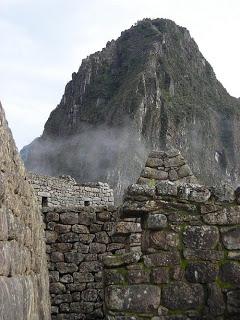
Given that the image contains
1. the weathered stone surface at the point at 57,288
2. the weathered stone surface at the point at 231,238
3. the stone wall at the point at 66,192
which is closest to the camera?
the weathered stone surface at the point at 231,238

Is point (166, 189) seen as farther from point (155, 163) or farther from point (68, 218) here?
point (68, 218)

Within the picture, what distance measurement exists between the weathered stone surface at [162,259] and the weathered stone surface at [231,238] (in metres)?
0.52

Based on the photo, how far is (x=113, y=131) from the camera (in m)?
107

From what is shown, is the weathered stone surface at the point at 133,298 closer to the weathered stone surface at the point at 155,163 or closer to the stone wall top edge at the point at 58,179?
the weathered stone surface at the point at 155,163

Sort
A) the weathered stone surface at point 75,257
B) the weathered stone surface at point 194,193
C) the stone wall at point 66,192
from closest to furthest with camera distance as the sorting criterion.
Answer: the weathered stone surface at point 194,193
the weathered stone surface at point 75,257
the stone wall at point 66,192

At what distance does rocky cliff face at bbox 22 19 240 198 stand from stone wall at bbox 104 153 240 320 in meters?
84.9

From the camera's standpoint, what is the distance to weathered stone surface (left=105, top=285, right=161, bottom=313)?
560 centimetres

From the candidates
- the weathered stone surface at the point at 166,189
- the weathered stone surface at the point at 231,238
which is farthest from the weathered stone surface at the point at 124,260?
the weathered stone surface at the point at 231,238

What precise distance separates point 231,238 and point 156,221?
789mm

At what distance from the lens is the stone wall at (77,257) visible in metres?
9.44

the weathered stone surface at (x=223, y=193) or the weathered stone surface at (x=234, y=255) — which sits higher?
the weathered stone surface at (x=223, y=193)

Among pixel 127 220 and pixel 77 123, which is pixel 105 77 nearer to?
pixel 77 123

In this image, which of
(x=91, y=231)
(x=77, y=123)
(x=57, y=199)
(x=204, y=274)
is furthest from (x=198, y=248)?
(x=77, y=123)

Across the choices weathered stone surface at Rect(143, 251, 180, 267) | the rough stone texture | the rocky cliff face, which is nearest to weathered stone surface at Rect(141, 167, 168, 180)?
weathered stone surface at Rect(143, 251, 180, 267)
